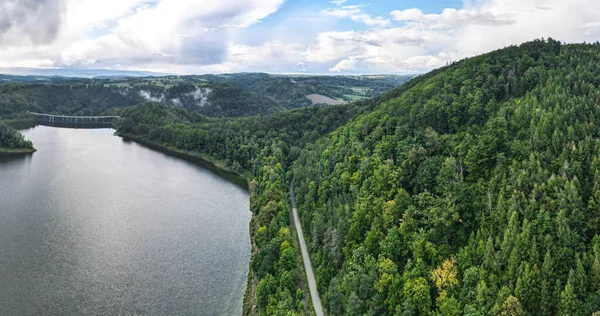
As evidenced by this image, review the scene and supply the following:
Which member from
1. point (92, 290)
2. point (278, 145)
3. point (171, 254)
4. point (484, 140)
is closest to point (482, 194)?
point (484, 140)

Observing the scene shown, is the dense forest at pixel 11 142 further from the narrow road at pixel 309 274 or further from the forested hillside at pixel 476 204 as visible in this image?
the forested hillside at pixel 476 204

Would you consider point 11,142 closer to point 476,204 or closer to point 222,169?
point 222,169

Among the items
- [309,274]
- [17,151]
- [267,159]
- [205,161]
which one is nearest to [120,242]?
[309,274]

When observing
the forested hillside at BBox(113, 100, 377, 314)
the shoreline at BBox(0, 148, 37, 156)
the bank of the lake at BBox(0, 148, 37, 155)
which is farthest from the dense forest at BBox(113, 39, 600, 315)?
the bank of the lake at BBox(0, 148, 37, 155)

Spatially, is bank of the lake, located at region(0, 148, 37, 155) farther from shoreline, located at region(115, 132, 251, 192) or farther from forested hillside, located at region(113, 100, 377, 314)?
forested hillside, located at region(113, 100, 377, 314)

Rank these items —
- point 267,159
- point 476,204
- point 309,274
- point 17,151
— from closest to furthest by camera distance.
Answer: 1. point 476,204
2. point 309,274
3. point 267,159
4. point 17,151

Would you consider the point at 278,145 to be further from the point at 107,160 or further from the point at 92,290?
the point at 92,290

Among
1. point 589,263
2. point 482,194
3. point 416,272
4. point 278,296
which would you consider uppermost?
point 482,194
